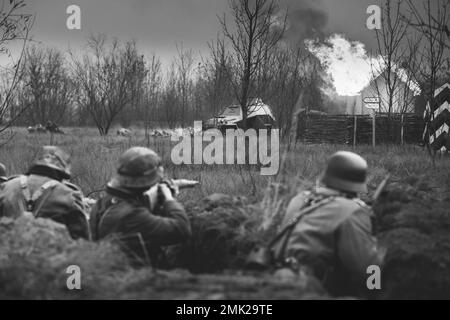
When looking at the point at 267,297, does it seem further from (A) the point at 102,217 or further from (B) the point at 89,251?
(A) the point at 102,217

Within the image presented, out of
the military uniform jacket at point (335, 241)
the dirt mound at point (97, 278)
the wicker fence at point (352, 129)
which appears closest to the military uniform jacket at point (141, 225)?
the dirt mound at point (97, 278)

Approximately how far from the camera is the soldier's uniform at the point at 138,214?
3.92 meters

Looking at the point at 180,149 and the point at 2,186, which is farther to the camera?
the point at 180,149

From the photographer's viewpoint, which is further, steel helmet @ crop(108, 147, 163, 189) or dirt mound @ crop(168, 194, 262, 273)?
dirt mound @ crop(168, 194, 262, 273)

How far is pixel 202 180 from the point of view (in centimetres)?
885

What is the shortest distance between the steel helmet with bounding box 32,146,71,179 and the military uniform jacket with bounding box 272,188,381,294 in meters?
2.28

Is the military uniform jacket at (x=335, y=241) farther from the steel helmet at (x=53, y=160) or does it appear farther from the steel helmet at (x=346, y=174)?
the steel helmet at (x=53, y=160)

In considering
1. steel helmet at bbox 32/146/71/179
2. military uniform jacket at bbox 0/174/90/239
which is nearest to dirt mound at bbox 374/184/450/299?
military uniform jacket at bbox 0/174/90/239

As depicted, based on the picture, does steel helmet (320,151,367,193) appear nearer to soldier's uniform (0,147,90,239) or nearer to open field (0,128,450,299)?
open field (0,128,450,299)

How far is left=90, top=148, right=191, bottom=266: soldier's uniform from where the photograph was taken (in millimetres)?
3916

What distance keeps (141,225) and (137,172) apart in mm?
393

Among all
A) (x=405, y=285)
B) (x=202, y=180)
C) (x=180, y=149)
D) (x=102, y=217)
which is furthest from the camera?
(x=180, y=149)
